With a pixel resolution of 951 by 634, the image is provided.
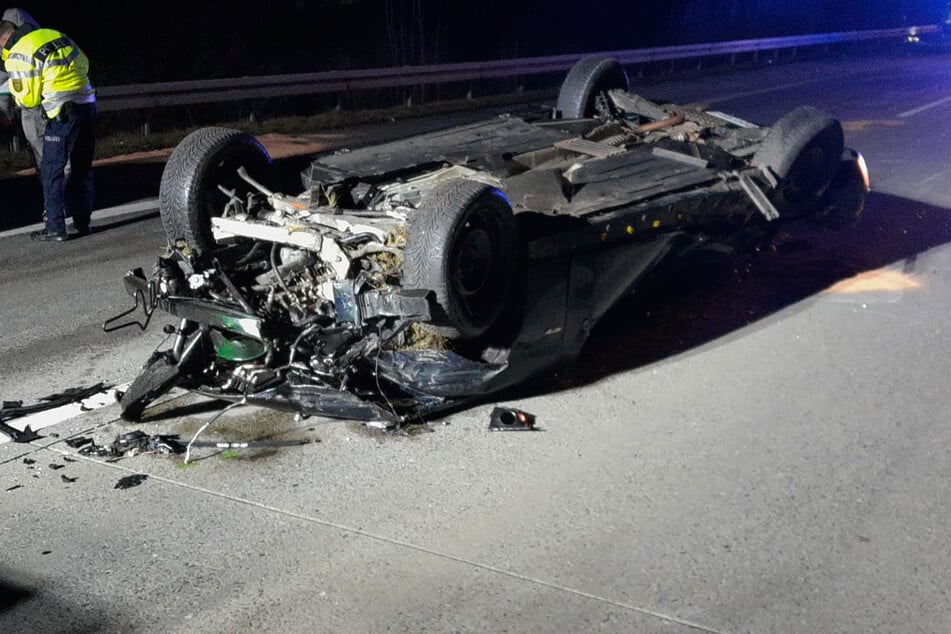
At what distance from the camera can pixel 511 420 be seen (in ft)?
16.0

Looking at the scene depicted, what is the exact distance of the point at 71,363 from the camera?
5.68 metres

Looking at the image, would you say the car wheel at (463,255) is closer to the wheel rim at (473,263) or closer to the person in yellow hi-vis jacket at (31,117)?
the wheel rim at (473,263)

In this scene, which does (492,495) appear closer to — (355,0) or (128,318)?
(128,318)

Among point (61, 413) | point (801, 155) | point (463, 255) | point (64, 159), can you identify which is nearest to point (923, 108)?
point (801, 155)

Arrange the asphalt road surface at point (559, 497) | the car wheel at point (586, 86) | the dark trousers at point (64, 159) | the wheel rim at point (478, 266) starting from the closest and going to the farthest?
the asphalt road surface at point (559, 497) < the wheel rim at point (478, 266) < the car wheel at point (586, 86) < the dark trousers at point (64, 159)

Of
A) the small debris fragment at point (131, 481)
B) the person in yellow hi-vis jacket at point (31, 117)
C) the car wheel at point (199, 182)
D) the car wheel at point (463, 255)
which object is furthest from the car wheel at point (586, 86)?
the small debris fragment at point (131, 481)

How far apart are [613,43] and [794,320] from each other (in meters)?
24.0

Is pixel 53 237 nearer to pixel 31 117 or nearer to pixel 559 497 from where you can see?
pixel 31 117

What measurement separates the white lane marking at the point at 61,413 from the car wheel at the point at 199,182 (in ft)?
3.08

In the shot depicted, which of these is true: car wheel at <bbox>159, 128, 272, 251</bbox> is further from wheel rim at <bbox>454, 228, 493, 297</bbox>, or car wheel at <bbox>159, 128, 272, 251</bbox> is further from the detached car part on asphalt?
wheel rim at <bbox>454, 228, 493, 297</bbox>

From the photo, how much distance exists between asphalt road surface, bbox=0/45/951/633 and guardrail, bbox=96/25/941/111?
22.2 ft

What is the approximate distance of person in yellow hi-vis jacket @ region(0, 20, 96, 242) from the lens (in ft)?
27.0

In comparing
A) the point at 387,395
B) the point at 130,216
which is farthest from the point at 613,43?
the point at 387,395

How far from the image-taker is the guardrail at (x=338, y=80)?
42.0ft
